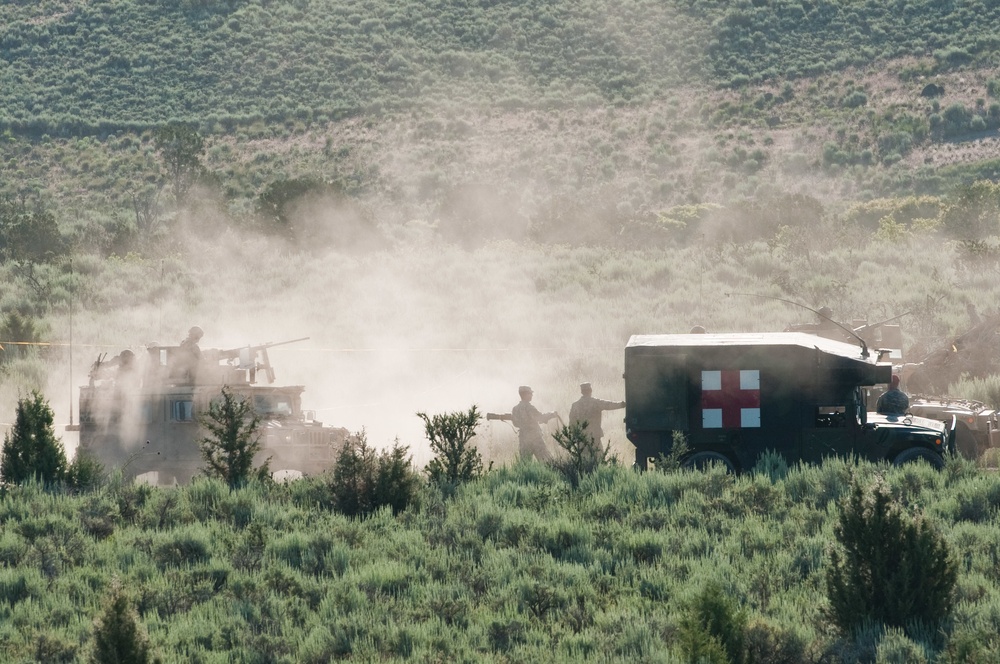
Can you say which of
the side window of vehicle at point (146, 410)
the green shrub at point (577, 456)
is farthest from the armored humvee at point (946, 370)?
the side window of vehicle at point (146, 410)

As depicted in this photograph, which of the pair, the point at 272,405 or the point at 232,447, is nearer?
the point at 232,447

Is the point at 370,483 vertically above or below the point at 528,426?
below

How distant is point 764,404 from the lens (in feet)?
58.9

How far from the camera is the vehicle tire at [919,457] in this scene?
17578mm

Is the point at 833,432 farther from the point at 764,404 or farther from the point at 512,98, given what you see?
the point at 512,98

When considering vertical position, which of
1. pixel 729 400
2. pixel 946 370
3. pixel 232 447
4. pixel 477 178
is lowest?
pixel 232 447

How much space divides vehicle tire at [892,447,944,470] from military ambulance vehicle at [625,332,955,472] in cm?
1

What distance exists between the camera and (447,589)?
553 inches

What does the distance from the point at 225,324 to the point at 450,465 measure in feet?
61.0

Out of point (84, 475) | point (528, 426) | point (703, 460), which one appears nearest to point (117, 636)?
point (84, 475)

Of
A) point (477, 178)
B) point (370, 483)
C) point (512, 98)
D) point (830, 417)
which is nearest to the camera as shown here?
point (370, 483)

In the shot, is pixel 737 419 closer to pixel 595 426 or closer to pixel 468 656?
pixel 595 426

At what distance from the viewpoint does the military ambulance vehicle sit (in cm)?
1777

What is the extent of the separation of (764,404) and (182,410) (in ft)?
24.9
